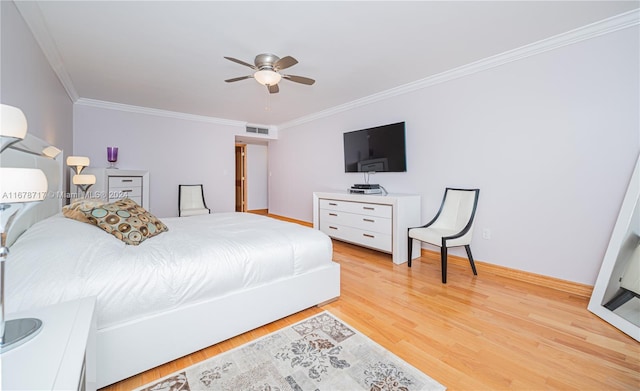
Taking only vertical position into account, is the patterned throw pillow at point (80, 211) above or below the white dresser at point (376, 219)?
above

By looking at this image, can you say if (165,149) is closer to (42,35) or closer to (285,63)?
(42,35)

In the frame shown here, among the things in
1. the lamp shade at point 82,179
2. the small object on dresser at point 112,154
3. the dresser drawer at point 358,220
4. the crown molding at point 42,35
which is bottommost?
the dresser drawer at point 358,220

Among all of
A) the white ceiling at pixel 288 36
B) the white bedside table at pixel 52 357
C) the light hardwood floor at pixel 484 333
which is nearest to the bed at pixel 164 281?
the light hardwood floor at pixel 484 333

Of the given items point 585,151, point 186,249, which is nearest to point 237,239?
point 186,249

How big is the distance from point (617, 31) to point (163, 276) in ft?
12.5

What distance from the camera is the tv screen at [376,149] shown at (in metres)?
3.68

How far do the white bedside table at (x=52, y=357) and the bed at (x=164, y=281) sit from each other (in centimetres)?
24

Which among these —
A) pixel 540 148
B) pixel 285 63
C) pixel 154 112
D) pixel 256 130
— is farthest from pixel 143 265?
pixel 256 130

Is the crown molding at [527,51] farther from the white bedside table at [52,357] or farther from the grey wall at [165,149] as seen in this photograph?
the white bedside table at [52,357]

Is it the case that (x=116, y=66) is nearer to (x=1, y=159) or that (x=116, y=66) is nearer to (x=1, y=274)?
(x=1, y=159)

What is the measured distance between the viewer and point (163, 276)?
142 centimetres

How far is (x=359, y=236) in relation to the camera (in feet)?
12.1

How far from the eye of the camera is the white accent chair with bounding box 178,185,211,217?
15.8ft

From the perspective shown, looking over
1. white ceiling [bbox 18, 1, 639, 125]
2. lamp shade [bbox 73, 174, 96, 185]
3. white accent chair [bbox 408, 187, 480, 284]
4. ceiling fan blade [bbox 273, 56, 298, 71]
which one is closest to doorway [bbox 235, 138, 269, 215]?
white ceiling [bbox 18, 1, 639, 125]
